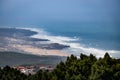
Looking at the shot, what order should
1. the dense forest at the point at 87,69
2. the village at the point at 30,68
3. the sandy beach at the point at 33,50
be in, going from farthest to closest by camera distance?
the sandy beach at the point at 33,50, the village at the point at 30,68, the dense forest at the point at 87,69

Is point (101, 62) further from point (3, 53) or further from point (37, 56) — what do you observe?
point (3, 53)

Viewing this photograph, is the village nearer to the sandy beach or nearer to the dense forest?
the sandy beach

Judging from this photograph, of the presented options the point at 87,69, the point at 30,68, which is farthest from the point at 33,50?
the point at 87,69

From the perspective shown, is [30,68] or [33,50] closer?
[30,68]

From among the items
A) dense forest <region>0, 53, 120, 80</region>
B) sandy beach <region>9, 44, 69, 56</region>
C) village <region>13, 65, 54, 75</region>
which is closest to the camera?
dense forest <region>0, 53, 120, 80</region>

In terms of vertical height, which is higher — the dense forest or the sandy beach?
the sandy beach

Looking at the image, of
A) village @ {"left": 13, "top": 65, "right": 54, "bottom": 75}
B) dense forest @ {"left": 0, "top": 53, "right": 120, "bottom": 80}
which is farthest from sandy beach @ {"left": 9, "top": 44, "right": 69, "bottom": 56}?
dense forest @ {"left": 0, "top": 53, "right": 120, "bottom": 80}

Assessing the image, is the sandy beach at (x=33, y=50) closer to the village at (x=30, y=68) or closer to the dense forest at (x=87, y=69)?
the village at (x=30, y=68)

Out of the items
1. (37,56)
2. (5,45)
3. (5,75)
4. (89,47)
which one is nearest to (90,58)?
(5,75)

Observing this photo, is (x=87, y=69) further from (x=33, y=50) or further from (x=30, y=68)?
(x=33, y=50)

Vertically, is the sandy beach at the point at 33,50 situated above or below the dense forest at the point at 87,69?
above

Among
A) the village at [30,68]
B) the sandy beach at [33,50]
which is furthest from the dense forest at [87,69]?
the sandy beach at [33,50]
